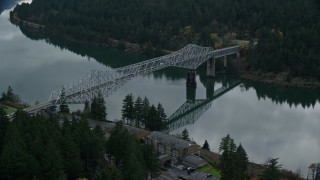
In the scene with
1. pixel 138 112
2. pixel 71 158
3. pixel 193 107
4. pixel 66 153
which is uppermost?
pixel 66 153

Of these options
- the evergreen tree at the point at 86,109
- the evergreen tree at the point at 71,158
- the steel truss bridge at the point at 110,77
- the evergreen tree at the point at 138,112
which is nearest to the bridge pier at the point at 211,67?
the steel truss bridge at the point at 110,77

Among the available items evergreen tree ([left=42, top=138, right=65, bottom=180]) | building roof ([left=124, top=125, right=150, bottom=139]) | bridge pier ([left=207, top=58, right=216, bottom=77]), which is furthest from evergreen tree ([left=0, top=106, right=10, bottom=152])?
bridge pier ([left=207, top=58, right=216, bottom=77])

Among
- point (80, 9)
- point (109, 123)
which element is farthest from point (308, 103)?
point (80, 9)

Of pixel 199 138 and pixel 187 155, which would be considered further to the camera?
pixel 199 138

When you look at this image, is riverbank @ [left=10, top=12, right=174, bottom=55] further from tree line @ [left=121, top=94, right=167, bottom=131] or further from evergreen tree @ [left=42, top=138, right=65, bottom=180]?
evergreen tree @ [left=42, top=138, right=65, bottom=180]

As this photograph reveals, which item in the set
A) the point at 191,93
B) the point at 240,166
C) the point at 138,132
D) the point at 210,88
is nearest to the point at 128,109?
the point at 138,132

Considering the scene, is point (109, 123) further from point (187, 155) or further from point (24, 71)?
point (24, 71)

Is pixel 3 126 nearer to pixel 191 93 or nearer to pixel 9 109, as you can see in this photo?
pixel 9 109
